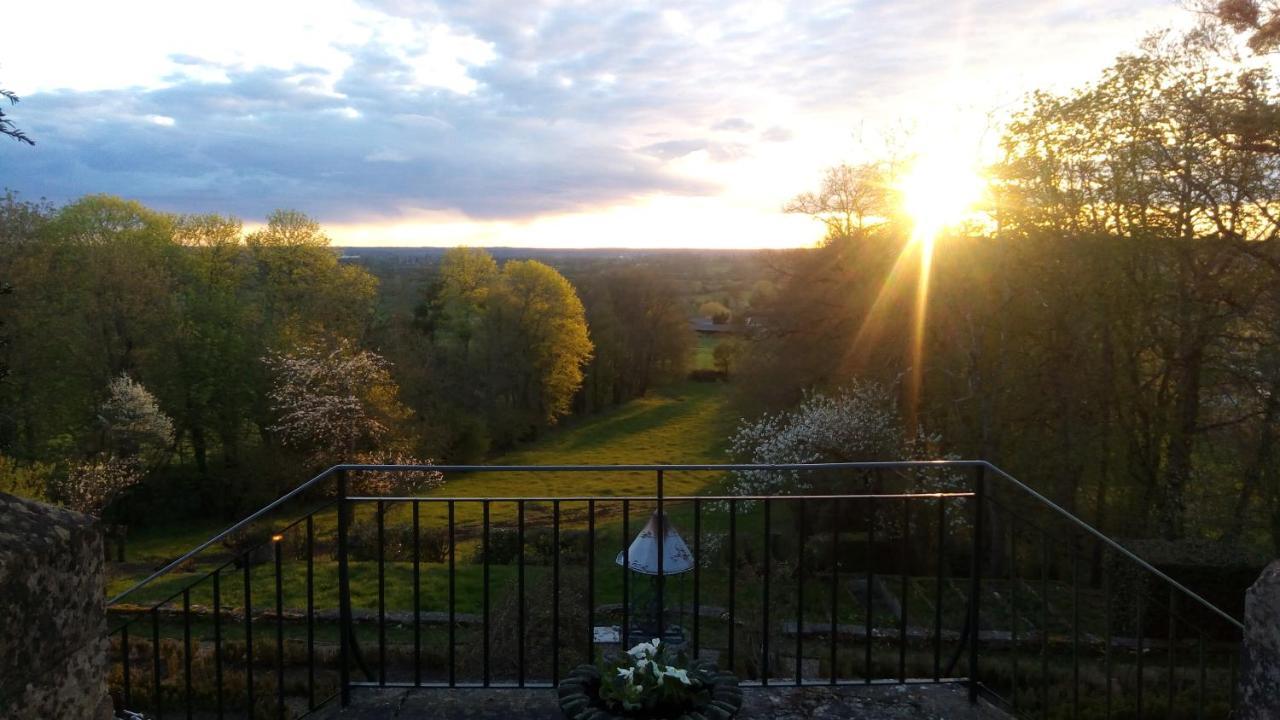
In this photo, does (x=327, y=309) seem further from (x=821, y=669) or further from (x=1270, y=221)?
(x=1270, y=221)

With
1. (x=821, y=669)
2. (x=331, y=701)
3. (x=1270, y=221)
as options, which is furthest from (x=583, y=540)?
(x=331, y=701)

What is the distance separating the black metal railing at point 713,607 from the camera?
3.42 metres

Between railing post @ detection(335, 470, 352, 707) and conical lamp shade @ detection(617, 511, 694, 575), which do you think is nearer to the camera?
railing post @ detection(335, 470, 352, 707)

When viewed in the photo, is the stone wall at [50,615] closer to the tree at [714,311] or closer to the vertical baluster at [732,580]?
the vertical baluster at [732,580]

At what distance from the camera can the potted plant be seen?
275 cm

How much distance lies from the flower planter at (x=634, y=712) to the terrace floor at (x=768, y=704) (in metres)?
Answer: 0.43

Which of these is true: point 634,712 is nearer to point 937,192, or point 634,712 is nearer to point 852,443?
point 852,443

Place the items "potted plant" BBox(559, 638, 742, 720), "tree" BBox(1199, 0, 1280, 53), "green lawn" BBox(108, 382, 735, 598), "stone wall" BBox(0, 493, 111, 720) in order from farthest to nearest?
1. "green lawn" BBox(108, 382, 735, 598)
2. "tree" BBox(1199, 0, 1280, 53)
3. "potted plant" BBox(559, 638, 742, 720)
4. "stone wall" BBox(0, 493, 111, 720)

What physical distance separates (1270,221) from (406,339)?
2347 centimetres

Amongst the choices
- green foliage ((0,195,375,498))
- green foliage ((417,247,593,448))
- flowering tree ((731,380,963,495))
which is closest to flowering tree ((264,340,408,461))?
green foliage ((0,195,375,498))

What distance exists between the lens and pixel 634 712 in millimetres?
2760

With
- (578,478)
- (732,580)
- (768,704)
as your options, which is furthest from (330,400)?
(768,704)

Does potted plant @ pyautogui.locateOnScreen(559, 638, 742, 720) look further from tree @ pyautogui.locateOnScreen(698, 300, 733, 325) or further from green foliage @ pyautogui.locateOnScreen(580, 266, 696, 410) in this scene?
tree @ pyautogui.locateOnScreen(698, 300, 733, 325)

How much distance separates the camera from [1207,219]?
42.9 feet
